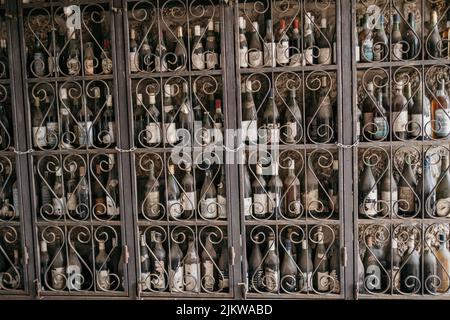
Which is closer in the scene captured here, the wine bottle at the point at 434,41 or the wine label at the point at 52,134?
the wine bottle at the point at 434,41

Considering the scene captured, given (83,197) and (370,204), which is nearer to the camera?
(370,204)

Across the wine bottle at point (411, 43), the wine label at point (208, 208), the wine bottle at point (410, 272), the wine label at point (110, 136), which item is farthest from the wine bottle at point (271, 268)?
the wine bottle at point (411, 43)

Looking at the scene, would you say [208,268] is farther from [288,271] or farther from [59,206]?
[59,206]

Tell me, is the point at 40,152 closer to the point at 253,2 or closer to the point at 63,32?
the point at 63,32

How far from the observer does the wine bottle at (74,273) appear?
64.9 inches

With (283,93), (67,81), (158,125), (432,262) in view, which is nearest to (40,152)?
(67,81)

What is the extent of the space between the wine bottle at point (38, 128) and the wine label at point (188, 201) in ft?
1.79

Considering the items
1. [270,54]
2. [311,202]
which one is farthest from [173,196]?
[270,54]

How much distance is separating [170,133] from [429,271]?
1.03 m

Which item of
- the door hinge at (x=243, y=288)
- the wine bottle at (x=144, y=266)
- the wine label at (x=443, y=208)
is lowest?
the door hinge at (x=243, y=288)

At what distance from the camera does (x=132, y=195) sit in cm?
158

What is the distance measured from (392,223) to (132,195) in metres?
0.90

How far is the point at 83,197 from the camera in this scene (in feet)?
5.43

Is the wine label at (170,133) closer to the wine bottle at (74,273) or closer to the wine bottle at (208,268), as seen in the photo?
the wine bottle at (208,268)
